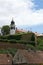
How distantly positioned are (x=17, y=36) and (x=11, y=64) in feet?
45.2

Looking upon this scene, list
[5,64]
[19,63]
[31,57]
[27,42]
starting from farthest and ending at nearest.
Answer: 1. [27,42]
2. [31,57]
3. [19,63]
4. [5,64]

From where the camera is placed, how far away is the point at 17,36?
42031mm

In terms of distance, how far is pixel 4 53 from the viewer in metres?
29.6

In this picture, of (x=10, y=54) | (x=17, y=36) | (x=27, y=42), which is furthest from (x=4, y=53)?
(x=17, y=36)

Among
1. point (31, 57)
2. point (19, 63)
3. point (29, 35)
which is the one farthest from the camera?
point (29, 35)

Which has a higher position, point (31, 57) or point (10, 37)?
point (10, 37)

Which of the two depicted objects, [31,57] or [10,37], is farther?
[10,37]

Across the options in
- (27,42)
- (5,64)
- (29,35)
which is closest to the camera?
(5,64)

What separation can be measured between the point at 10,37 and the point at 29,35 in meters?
2.99

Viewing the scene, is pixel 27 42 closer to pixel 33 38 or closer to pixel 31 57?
pixel 33 38

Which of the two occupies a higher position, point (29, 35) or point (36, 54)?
point (29, 35)

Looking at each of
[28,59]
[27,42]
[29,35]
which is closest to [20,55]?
[28,59]

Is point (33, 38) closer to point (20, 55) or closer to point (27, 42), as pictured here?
point (27, 42)

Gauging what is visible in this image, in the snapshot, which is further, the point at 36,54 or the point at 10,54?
the point at 36,54
